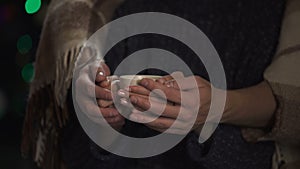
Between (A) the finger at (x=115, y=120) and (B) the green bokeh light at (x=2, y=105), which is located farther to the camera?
(B) the green bokeh light at (x=2, y=105)

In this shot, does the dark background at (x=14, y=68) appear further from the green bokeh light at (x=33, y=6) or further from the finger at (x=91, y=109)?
the finger at (x=91, y=109)

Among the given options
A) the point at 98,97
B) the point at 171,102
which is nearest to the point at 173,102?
the point at 171,102

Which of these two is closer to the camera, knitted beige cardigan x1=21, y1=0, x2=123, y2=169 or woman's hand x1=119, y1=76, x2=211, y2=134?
woman's hand x1=119, y1=76, x2=211, y2=134

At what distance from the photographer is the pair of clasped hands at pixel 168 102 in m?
0.66

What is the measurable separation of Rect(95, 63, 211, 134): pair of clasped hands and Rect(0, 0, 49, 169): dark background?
93cm

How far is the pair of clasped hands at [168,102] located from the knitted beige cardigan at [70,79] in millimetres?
116

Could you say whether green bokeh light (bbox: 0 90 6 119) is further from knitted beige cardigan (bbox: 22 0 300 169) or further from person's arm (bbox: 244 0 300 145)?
person's arm (bbox: 244 0 300 145)

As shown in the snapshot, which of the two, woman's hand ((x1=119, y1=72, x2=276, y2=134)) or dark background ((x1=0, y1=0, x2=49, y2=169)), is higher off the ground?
woman's hand ((x1=119, y1=72, x2=276, y2=134))

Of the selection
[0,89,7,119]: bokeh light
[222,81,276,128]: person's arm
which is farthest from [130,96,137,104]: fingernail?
[0,89,7,119]: bokeh light

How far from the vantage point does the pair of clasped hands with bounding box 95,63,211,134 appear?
66cm

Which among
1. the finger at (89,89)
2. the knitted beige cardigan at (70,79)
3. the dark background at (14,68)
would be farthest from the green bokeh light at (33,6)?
the finger at (89,89)

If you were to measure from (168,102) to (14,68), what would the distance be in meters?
1.07

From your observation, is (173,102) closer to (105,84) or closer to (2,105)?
(105,84)

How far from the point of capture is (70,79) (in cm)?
83
